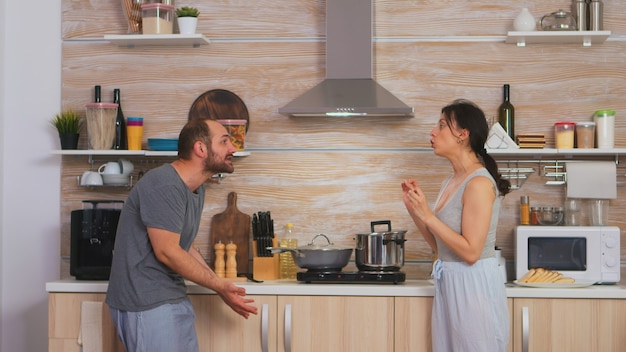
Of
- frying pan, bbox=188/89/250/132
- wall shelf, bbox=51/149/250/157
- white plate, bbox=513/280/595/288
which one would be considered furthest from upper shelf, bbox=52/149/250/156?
white plate, bbox=513/280/595/288

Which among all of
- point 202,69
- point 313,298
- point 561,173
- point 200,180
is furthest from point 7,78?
point 561,173

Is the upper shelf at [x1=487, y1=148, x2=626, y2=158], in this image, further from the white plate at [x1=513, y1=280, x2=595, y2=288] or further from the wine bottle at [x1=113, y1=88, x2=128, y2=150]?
the wine bottle at [x1=113, y1=88, x2=128, y2=150]

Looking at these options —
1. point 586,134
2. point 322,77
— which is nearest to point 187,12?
point 322,77

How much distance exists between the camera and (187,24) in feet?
14.3

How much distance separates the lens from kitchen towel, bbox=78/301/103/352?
405 cm

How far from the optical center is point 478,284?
142 inches

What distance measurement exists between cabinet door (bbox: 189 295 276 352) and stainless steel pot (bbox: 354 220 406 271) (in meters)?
0.46

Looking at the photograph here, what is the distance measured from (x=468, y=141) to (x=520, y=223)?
33.6 inches

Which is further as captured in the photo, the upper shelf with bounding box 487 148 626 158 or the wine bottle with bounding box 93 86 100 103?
the wine bottle with bounding box 93 86 100 103

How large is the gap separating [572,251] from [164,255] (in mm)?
1892

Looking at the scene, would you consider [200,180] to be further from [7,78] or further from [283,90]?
[7,78]

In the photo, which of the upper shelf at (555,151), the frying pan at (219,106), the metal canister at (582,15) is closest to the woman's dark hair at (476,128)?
the upper shelf at (555,151)

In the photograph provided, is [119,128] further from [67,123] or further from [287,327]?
[287,327]

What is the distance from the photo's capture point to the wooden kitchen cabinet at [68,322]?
13.4 ft
